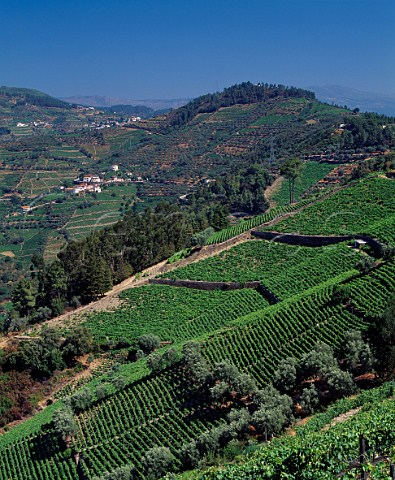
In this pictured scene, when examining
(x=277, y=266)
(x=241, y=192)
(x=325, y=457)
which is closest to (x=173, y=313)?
(x=277, y=266)

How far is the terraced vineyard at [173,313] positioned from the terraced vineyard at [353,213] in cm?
1121

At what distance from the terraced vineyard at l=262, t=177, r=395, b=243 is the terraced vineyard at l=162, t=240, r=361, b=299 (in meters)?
2.70

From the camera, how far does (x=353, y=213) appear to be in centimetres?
4778

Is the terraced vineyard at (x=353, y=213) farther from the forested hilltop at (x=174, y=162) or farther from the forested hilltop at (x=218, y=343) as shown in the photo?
the forested hilltop at (x=174, y=162)

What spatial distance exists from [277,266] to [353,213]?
32.5 ft

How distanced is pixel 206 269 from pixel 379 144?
153 ft

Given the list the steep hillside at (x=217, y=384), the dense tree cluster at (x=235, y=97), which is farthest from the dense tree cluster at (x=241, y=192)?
the dense tree cluster at (x=235, y=97)

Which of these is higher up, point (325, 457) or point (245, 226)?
point (325, 457)

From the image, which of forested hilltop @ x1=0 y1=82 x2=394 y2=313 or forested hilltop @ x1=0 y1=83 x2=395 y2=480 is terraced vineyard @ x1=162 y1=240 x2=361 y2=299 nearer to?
forested hilltop @ x1=0 y1=83 x2=395 y2=480

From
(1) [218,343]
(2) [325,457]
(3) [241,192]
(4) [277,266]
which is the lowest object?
(1) [218,343]

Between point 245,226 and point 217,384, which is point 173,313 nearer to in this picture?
point 217,384

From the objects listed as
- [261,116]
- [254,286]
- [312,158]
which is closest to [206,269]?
[254,286]

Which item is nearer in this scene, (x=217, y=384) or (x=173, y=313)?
(x=217, y=384)

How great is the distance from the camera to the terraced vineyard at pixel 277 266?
125ft
